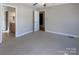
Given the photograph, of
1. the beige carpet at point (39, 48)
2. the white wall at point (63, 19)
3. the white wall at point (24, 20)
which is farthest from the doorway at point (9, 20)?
the beige carpet at point (39, 48)

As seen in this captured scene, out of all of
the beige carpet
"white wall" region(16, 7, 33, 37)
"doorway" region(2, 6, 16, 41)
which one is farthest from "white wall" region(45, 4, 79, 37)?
"doorway" region(2, 6, 16, 41)

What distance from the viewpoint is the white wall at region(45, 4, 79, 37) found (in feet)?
19.6

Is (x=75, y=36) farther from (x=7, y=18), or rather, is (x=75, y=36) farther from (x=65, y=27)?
(x=7, y=18)

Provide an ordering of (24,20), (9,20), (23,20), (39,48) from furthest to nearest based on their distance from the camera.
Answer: (9,20), (24,20), (23,20), (39,48)

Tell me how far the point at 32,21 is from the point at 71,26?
3.07 metres

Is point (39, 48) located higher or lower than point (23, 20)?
lower

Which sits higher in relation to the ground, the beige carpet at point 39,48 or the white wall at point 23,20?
the white wall at point 23,20

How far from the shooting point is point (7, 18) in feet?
27.0

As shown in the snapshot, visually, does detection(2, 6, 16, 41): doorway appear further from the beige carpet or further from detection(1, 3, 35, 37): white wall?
the beige carpet

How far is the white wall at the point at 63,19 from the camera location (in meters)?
5.97

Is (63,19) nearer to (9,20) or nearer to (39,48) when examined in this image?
(39,48)

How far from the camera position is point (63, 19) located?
261 inches

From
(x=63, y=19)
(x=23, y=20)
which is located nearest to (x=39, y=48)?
(x=23, y=20)

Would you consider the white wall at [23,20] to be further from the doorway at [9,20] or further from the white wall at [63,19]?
the white wall at [63,19]
